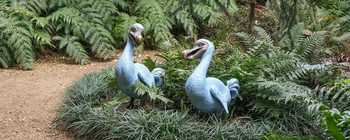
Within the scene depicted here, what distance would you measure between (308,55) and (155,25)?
330 cm

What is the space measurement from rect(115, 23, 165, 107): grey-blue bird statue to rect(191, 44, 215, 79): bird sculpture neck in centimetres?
54

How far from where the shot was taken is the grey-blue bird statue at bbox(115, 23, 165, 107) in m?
5.59

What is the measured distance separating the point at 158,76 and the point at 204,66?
2.06ft

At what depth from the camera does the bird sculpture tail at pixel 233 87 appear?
558cm

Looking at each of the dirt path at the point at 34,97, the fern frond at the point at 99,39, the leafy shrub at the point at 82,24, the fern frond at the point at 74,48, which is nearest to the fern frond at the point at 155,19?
the leafy shrub at the point at 82,24

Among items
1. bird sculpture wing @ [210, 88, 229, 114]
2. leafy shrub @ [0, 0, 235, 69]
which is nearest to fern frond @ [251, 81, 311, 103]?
bird sculpture wing @ [210, 88, 229, 114]

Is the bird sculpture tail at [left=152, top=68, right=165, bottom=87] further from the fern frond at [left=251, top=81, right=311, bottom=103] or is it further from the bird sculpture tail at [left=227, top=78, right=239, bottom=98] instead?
the fern frond at [left=251, top=81, right=311, bottom=103]

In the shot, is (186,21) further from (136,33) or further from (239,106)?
(136,33)

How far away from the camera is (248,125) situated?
214 inches

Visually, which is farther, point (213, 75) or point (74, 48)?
point (74, 48)

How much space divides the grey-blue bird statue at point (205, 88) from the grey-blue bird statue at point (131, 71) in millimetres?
465

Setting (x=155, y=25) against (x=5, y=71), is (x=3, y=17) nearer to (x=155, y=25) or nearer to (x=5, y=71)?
(x=5, y=71)

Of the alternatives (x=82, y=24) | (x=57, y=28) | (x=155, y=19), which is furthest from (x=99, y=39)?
(x=155, y=19)

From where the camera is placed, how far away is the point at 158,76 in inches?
233
